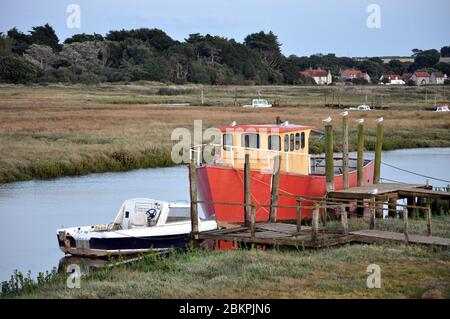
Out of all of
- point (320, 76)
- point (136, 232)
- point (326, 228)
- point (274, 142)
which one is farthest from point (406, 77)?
point (326, 228)

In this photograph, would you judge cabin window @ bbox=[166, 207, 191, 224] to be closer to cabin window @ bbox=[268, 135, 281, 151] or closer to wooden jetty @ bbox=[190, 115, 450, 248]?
wooden jetty @ bbox=[190, 115, 450, 248]

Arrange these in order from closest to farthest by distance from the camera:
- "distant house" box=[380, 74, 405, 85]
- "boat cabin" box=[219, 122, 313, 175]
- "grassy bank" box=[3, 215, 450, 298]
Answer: "grassy bank" box=[3, 215, 450, 298] → "boat cabin" box=[219, 122, 313, 175] → "distant house" box=[380, 74, 405, 85]

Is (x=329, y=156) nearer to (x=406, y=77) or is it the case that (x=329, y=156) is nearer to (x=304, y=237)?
(x=304, y=237)

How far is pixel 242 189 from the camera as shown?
90.3 ft

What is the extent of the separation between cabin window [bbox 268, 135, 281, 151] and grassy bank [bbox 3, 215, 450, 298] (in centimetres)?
897

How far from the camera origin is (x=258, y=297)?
15523 mm

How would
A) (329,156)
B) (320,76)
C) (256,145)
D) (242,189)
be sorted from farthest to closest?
(320,76), (256,145), (242,189), (329,156)

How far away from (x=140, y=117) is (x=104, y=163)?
77.5ft

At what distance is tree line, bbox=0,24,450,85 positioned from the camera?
12443 cm

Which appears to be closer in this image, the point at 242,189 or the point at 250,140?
the point at 242,189

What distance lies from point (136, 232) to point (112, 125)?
121ft

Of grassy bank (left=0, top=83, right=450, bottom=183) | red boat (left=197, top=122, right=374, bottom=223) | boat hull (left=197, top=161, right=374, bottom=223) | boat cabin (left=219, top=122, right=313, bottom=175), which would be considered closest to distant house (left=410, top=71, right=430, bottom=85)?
grassy bank (left=0, top=83, right=450, bottom=183)

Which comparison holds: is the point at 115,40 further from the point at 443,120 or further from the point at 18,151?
the point at 18,151

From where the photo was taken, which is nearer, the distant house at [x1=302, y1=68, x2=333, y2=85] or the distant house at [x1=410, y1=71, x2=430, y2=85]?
the distant house at [x1=302, y1=68, x2=333, y2=85]
